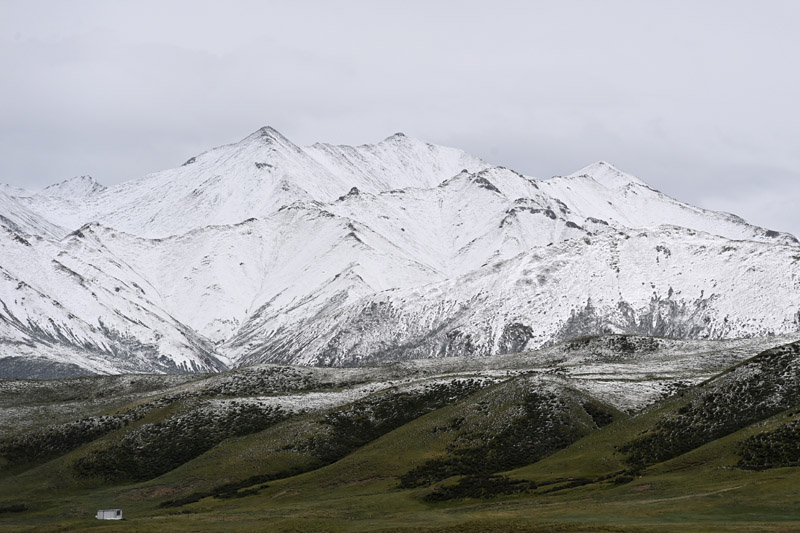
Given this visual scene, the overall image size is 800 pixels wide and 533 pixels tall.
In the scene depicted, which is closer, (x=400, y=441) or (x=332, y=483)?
(x=332, y=483)

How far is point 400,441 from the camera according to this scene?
114500 mm

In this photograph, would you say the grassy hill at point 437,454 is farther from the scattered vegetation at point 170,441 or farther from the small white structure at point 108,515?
the small white structure at point 108,515

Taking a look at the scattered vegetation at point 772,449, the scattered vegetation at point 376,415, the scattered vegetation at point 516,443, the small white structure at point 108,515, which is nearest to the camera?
the scattered vegetation at point 772,449

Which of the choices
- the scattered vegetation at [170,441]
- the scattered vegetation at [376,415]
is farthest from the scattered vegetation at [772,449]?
the scattered vegetation at [170,441]

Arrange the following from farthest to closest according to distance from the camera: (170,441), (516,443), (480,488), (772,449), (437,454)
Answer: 1. (170,441)
2. (516,443)
3. (437,454)
4. (480,488)
5. (772,449)

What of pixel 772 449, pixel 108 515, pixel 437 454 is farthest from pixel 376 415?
pixel 772 449

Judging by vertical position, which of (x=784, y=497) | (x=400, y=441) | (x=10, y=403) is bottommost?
(x=784, y=497)

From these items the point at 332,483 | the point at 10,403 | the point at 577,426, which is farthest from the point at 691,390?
the point at 10,403

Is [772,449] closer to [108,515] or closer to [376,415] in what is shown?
[108,515]

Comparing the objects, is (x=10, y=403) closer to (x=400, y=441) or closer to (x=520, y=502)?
(x=400, y=441)

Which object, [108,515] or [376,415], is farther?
[376,415]

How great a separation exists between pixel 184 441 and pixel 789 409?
74961mm

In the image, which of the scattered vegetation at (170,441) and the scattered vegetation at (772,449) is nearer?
the scattered vegetation at (772,449)

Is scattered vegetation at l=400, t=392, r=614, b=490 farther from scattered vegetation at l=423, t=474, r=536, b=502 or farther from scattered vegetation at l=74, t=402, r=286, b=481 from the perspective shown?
scattered vegetation at l=74, t=402, r=286, b=481
